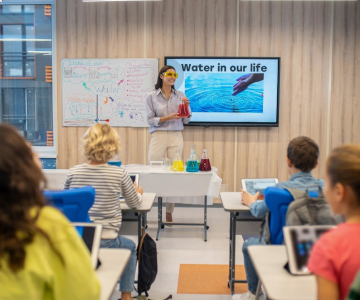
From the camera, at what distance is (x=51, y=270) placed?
2.73ft

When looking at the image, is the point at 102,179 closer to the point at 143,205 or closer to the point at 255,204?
the point at 143,205

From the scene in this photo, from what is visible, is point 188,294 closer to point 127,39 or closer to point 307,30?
point 127,39

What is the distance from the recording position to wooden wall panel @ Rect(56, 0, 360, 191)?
5078 millimetres

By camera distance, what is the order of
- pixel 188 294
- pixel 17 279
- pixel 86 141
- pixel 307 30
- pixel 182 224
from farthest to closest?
pixel 307 30
pixel 182 224
pixel 188 294
pixel 86 141
pixel 17 279

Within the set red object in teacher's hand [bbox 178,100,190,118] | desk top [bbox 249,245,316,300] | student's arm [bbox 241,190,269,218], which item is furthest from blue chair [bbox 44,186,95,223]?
red object in teacher's hand [bbox 178,100,190,118]

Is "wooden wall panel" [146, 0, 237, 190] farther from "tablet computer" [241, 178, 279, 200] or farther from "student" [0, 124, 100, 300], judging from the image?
"student" [0, 124, 100, 300]

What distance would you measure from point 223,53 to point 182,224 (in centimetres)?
239

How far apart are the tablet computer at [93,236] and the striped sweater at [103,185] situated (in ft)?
1.62

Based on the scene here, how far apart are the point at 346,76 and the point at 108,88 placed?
3.26 metres

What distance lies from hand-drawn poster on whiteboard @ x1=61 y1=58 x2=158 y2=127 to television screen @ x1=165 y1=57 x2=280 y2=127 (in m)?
0.44

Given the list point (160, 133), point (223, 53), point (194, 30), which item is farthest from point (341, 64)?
point (160, 133)

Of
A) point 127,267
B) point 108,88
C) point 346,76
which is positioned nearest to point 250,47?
point 346,76

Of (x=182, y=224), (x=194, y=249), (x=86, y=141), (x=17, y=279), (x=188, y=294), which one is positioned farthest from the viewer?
(x=182, y=224)

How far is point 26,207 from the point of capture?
0.82 metres
